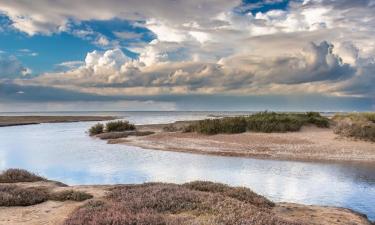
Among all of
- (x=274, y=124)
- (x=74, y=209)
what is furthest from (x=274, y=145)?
(x=74, y=209)

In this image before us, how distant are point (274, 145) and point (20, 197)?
83.5 ft

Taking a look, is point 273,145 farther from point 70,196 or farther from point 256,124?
point 70,196

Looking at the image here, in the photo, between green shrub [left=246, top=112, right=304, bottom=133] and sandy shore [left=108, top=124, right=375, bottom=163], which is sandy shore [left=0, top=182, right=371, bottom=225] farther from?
green shrub [left=246, top=112, right=304, bottom=133]

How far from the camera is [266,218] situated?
31.2ft

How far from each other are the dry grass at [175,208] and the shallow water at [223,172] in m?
4.53

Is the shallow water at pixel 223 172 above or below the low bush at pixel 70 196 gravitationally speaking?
below

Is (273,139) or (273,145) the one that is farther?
(273,139)

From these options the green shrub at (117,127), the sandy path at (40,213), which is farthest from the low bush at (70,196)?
the green shrub at (117,127)

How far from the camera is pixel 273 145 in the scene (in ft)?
115

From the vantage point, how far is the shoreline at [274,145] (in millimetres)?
29964

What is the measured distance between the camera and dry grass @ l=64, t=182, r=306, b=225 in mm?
9266

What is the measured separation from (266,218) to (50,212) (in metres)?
6.18

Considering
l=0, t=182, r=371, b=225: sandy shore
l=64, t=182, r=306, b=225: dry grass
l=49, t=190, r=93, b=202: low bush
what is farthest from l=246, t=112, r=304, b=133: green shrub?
l=49, t=190, r=93, b=202: low bush

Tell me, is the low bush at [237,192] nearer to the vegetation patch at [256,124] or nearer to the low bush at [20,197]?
the low bush at [20,197]
